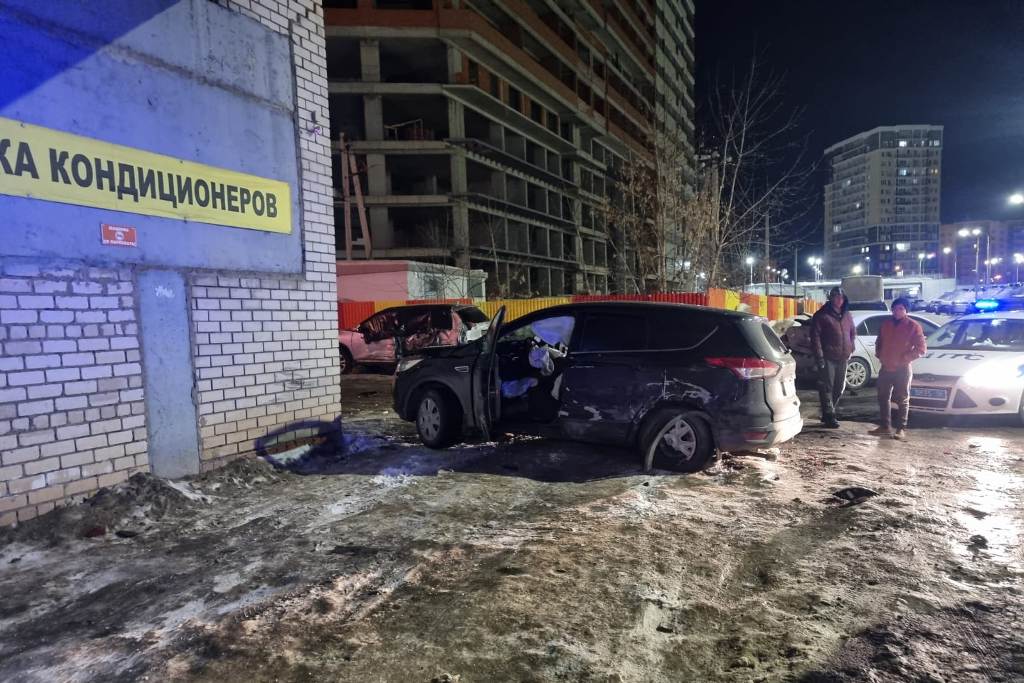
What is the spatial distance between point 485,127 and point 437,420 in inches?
1479

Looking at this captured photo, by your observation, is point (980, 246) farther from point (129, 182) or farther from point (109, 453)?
point (109, 453)

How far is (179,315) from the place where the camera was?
4.93m

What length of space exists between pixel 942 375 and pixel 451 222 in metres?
31.2

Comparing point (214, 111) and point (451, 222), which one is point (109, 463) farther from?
point (451, 222)

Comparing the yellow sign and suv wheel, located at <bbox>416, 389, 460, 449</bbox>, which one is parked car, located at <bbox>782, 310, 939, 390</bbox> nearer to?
suv wheel, located at <bbox>416, 389, 460, 449</bbox>

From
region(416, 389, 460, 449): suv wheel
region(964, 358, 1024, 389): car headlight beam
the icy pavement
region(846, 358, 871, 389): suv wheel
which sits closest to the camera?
the icy pavement

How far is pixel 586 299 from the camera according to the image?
63.2ft

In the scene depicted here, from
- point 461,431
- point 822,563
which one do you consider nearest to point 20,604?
point 461,431

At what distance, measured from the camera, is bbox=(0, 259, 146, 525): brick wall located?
3.87m

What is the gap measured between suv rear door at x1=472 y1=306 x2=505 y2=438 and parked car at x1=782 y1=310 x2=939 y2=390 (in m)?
6.50

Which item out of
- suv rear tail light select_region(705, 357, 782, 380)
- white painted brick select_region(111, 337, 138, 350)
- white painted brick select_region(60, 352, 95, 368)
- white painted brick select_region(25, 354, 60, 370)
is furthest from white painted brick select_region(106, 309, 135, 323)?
suv rear tail light select_region(705, 357, 782, 380)

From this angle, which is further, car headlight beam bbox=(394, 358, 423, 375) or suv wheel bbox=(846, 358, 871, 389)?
suv wheel bbox=(846, 358, 871, 389)

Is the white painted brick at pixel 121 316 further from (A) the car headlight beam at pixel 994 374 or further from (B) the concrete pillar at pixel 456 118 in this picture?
(B) the concrete pillar at pixel 456 118

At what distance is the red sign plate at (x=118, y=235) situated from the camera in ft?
14.4
